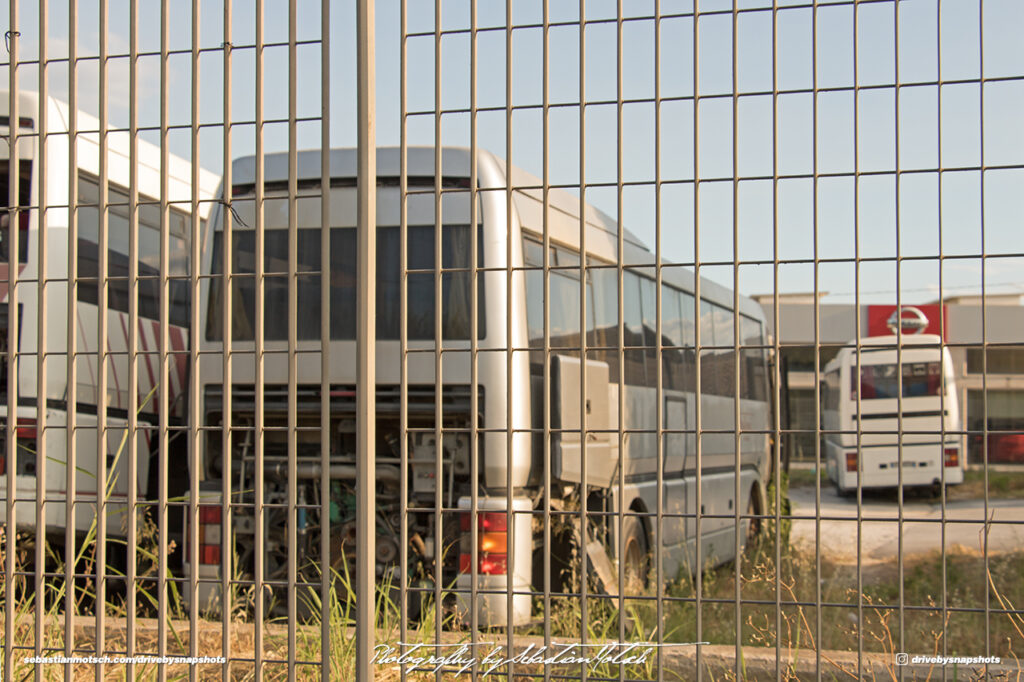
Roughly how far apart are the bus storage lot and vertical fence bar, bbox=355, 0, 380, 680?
1.46 metres

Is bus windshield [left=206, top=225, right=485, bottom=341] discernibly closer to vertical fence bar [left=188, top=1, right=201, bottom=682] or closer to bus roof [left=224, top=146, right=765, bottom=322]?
bus roof [left=224, top=146, right=765, bottom=322]

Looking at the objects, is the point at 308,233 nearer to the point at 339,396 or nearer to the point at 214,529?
the point at 339,396

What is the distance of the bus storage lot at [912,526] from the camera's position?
34.8ft

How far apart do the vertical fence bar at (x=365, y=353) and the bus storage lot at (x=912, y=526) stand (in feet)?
4.80

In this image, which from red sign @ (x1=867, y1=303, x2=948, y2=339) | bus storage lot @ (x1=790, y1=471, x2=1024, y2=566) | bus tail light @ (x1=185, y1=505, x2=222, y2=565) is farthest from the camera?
red sign @ (x1=867, y1=303, x2=948, y2=339)

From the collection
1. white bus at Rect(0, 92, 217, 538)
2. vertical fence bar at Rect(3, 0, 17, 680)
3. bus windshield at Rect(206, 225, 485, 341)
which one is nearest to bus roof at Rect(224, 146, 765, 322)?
bus windshield at Rect(206, 225, 485, 341)

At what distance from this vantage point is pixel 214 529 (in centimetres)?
686

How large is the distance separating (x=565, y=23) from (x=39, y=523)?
2.52 meters

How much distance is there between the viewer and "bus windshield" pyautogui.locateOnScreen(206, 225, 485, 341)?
6.59 m

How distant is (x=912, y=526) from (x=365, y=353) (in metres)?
14.4

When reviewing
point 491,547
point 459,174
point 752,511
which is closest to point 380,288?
point 459,174

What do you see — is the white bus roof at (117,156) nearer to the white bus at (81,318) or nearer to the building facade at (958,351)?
the white bus at (81,318)

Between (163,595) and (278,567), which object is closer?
(163,595)

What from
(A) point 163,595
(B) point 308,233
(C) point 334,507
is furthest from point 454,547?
(A) point 163,595
